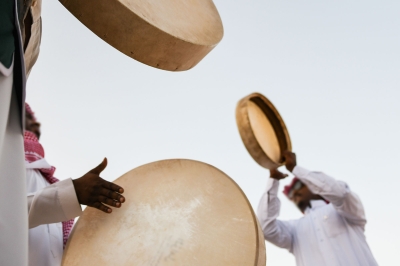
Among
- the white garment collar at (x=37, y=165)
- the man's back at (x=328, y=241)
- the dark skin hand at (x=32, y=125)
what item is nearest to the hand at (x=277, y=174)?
the man's back at (x=328, y=241)

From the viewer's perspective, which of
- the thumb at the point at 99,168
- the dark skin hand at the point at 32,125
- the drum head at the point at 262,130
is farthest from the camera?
the drum head at the point at 262,130

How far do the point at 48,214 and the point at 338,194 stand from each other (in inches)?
99.3

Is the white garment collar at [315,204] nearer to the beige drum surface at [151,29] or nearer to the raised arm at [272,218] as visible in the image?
the raised arm at [272,218]

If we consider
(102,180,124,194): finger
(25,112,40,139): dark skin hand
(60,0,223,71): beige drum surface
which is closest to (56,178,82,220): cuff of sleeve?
(102,180,124,194): finger

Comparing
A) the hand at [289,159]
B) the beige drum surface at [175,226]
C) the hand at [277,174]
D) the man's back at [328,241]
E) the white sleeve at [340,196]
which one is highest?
the beige drum surface at [175,226]

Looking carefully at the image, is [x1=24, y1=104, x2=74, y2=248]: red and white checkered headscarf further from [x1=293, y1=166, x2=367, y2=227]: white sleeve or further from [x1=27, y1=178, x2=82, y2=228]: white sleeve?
[x1=293, y1=166, x2=367, y2=227]: white sleeve

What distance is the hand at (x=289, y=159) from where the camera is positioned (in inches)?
133

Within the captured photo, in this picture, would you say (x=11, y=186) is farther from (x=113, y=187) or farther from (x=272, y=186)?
(x=272, y=186)

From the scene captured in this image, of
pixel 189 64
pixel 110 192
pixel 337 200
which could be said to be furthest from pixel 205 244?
pixel 337 200

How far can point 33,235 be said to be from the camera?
1.60 m

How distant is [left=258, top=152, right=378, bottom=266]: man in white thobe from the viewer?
3264 millimetres

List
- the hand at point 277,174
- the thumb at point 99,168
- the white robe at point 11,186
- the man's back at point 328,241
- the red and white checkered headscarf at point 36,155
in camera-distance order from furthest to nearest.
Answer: the hand at point 277,174
the man's back at point 328,241
the red and white checkered headscarf at point 36,155
the thumb at point 99,168
the white robe at point 11,186

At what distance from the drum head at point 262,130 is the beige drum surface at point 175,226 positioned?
1.40m

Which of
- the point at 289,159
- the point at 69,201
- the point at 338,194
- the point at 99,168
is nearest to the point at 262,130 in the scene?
the point at 289,159
